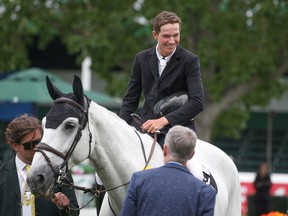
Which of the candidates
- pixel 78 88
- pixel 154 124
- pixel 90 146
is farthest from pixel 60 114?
pixel 154 124

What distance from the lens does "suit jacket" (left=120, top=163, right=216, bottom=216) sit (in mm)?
5734

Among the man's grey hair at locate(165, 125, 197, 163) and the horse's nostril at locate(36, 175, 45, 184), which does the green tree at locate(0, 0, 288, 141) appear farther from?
the man's grey hair at locate(165, 125, 197, 163)

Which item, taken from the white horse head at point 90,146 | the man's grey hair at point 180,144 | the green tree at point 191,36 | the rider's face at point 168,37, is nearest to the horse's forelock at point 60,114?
the white horse head at point 90,146

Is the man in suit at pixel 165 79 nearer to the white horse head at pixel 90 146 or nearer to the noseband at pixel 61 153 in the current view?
the white horse head at pixel 90 146

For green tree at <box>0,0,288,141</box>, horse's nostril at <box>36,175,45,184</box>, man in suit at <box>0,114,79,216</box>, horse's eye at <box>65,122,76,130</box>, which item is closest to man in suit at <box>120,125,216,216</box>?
horse's nostril at <box>36,175,45,184</box>

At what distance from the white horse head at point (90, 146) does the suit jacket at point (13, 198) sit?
37cm

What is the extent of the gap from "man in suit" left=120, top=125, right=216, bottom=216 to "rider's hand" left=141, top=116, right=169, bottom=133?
146 cm

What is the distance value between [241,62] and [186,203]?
2140 centimetres

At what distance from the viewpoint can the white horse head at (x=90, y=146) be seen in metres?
6.59

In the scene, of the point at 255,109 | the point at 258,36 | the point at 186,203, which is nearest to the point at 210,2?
the point at 258,36

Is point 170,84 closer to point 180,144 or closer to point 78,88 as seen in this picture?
point 78,88

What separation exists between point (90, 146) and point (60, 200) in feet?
1.52

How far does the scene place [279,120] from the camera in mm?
36375

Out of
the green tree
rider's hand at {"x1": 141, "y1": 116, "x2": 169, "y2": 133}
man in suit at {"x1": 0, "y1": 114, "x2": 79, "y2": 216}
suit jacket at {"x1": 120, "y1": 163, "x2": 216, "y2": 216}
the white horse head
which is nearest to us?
suit jacket at {"x1": 120, "y1": 163, "x2": 216, "y2": 216}
